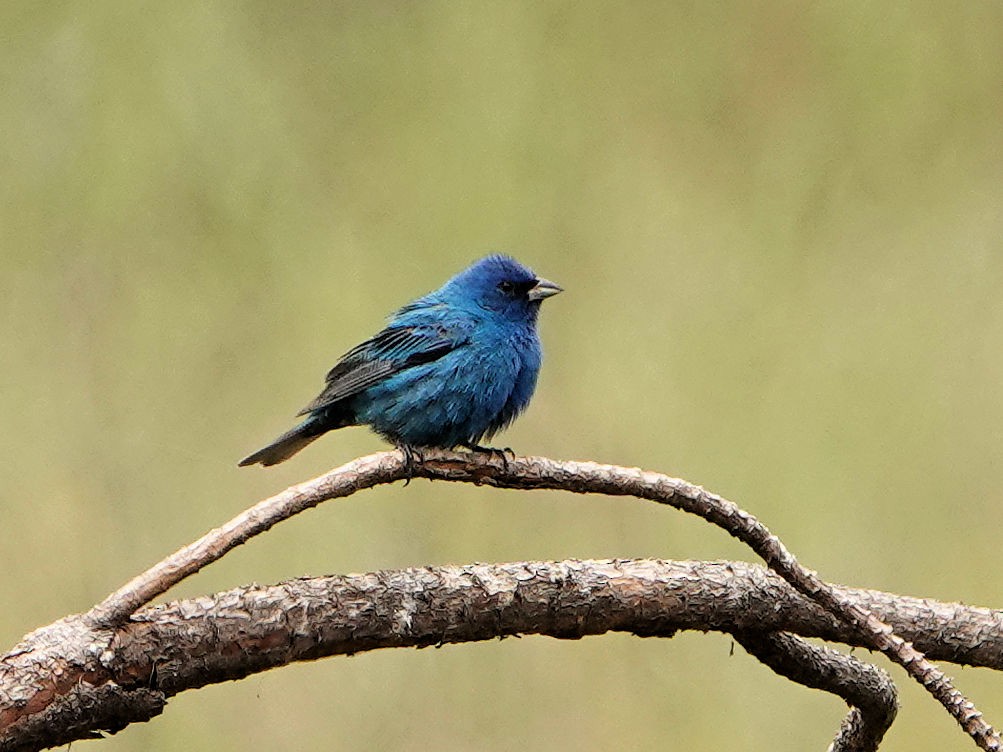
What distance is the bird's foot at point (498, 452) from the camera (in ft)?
6.81

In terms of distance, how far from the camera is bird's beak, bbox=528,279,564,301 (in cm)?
308

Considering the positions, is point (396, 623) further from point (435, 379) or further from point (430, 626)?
point (435, 379)

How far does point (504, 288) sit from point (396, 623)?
1.34 m

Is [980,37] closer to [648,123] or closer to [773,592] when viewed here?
[648,123]

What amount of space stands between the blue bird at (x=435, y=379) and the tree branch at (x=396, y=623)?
0.60 meters

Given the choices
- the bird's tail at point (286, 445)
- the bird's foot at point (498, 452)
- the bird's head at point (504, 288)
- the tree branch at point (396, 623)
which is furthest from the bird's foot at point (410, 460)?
the bird's head at point (504, 288)

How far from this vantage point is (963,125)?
11.6ft

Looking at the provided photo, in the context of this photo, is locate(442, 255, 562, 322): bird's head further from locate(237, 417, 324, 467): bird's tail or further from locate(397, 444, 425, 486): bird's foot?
locate(397, 444, 425, 486): bird's foot

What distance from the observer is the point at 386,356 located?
9.50 ft

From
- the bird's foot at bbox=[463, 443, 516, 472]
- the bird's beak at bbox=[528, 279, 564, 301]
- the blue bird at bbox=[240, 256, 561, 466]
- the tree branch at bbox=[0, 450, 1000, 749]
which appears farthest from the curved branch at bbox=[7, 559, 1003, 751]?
the bird's beak at bbox=[528, 279, 564, 301]

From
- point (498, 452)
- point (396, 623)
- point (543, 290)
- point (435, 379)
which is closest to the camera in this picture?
point (396, 623)

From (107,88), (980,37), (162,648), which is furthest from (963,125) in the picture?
(162,648)

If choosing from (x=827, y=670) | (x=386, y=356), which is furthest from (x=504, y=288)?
(x=827, y=670)

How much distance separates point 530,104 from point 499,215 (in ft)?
1.04
